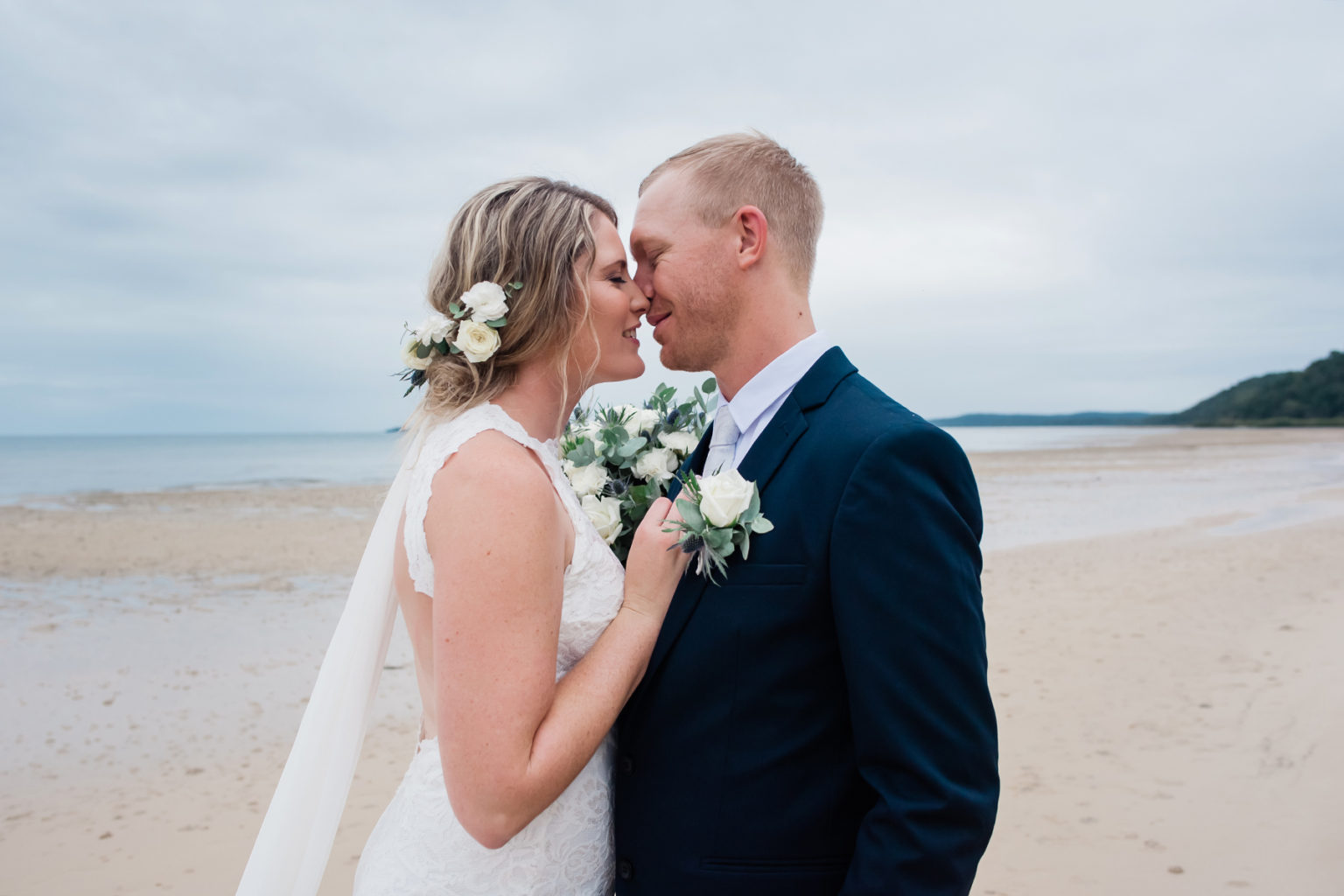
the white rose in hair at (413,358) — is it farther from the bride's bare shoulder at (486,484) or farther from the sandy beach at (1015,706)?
the sandy beach at (1015,706)

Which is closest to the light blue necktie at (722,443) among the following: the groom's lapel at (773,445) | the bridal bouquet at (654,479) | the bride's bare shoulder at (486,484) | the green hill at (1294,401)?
the groom's lapel at (773,445)

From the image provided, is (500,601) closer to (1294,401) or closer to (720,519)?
(720,519)

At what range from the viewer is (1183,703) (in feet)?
26.4

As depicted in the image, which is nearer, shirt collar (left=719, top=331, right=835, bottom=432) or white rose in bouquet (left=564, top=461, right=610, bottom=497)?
Result: shirt collar (left=719, top=331, right=835, bottom=432)

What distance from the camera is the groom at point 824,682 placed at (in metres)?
1.94

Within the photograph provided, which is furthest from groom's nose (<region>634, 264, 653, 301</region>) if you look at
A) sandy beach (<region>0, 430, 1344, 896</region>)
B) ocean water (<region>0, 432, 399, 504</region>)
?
ocean water (<region>0, 432, 399, 504</region>)

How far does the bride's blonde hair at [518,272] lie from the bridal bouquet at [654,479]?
0.40 m

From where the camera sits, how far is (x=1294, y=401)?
3423 inches

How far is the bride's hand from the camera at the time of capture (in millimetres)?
2295

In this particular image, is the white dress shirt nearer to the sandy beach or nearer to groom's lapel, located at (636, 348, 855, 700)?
groom's lapel, located at (636, 348, 855, 700)

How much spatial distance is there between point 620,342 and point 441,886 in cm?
161

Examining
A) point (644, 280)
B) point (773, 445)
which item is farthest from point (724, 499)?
point (644, 280)

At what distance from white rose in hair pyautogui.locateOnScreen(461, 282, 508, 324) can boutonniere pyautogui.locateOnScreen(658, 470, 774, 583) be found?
0.73m

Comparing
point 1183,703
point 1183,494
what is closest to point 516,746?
point 1183,703
